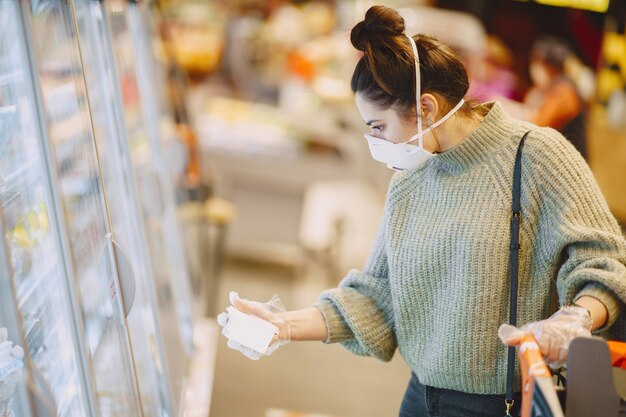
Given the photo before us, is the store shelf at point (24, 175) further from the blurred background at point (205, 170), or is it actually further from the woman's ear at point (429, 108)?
the woman's ear at point (429, 108)

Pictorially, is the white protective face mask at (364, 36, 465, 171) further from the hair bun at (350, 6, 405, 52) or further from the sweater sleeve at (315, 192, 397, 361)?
the sweater sleeve at (315, 192, 397, 361)

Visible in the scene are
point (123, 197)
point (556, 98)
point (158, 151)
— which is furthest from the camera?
point (556, 98)

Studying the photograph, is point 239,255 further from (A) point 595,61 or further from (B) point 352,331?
(B) point 352,331

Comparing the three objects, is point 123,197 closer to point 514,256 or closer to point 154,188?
point 154,188

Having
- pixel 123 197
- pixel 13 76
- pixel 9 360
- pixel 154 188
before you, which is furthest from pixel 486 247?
pixel 154 188

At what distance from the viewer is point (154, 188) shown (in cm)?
441

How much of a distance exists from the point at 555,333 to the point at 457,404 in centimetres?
42

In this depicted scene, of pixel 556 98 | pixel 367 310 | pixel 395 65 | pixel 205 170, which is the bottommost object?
pixel 205 170

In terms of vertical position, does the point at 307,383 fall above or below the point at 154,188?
below

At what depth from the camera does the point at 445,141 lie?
2.12 m

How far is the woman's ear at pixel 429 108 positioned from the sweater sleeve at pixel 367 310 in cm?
29

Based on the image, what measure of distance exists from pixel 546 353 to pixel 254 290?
15.6ft

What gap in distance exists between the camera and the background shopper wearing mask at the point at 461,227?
198 centimetres

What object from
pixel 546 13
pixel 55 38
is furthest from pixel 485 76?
pixel 55 38
